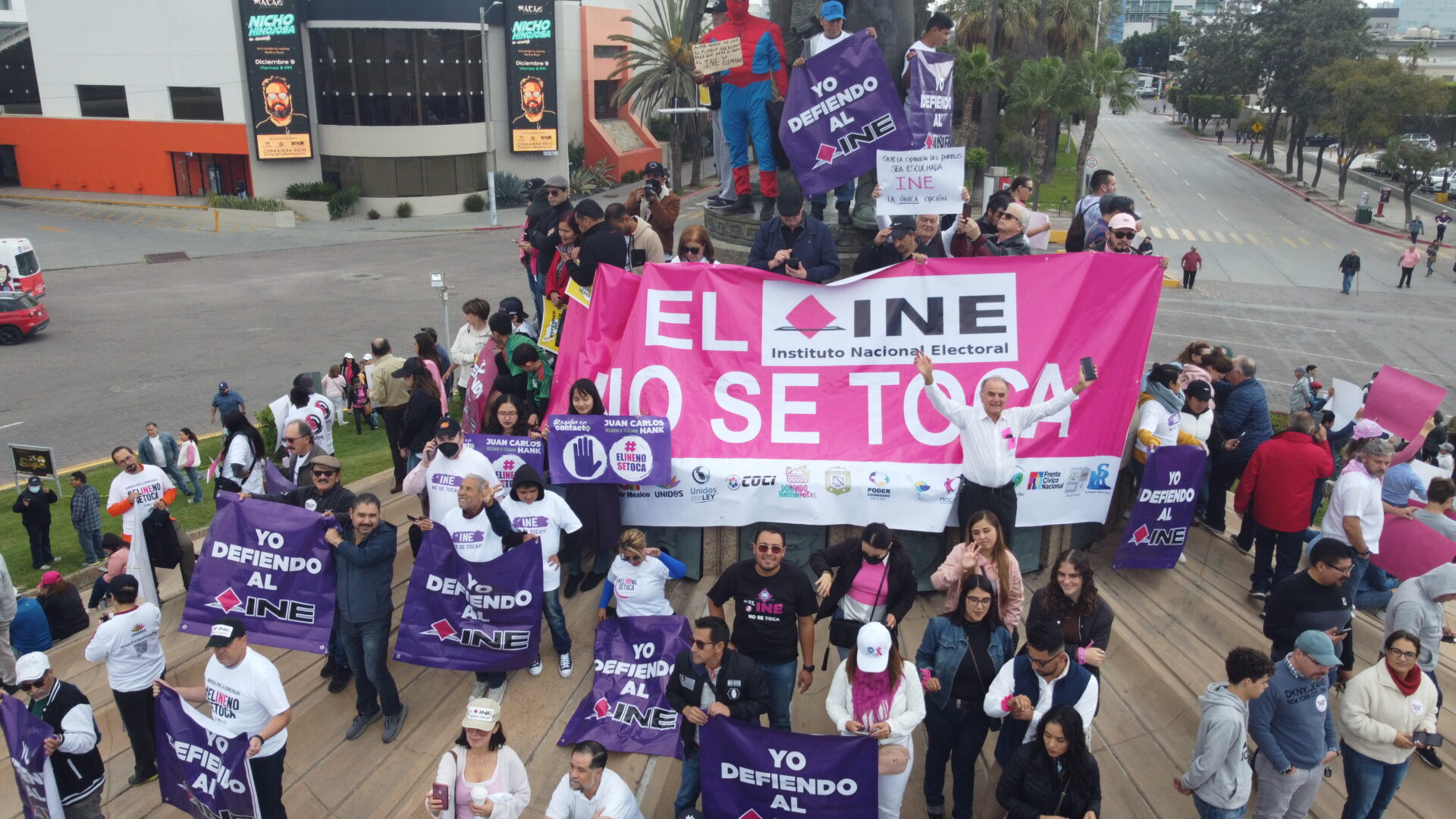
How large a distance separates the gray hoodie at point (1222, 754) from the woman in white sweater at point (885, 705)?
151 centimetres

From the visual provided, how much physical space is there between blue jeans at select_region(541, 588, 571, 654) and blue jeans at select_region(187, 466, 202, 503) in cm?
1035

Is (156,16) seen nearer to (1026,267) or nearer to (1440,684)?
(1026,267)

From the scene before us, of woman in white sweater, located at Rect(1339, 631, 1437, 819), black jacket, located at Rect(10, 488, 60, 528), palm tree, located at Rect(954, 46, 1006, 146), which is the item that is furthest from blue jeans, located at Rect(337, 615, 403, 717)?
palm tree, located at Rect(954, 46, 1006, 146)

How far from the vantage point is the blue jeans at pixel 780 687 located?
6324 mm

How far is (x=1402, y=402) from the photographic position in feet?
Answer: 32.0

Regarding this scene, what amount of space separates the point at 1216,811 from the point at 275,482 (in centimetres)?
775

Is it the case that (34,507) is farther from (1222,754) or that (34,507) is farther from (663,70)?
(663,70)

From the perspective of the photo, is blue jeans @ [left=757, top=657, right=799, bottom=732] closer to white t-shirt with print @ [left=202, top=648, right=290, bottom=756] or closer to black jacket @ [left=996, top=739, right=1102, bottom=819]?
black jacket @ [left=996, top=739, right=1102, bottom=819]

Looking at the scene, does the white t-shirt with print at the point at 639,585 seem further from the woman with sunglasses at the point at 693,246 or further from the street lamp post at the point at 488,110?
the street lamp post at the point at 488,110

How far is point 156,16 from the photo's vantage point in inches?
1780

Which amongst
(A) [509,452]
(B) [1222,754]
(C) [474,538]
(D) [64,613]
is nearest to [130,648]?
(C) [474,538]

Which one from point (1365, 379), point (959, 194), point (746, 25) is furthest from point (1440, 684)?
point (1365, 379)

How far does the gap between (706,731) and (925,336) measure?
4.26 m

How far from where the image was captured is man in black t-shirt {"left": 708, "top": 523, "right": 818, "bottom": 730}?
20.2ft
